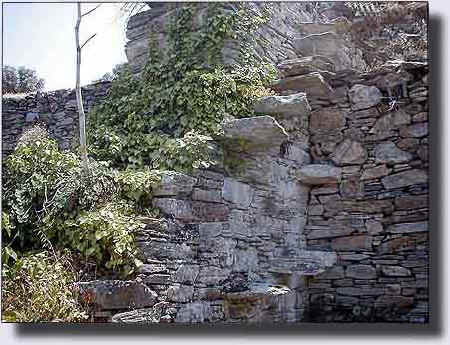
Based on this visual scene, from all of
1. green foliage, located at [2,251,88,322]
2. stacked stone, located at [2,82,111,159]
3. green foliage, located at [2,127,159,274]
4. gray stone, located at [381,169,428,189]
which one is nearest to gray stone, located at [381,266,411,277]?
gray stone, located at [381,169,428,189]

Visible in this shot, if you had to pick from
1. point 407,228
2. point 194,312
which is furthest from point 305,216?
point 194,312

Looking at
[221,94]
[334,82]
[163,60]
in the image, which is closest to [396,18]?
[334,82]

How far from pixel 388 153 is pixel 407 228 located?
0.47 meters

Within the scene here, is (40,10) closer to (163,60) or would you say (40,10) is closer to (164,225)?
(163,60)

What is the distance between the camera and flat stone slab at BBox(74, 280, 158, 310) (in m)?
2.96

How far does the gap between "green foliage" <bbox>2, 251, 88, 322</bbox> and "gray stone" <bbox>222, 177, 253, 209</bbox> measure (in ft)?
3.10

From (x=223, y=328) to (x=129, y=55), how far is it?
1700 mm

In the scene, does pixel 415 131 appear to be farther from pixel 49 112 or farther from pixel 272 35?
pixel 49 112

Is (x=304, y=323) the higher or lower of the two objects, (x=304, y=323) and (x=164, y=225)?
the lower

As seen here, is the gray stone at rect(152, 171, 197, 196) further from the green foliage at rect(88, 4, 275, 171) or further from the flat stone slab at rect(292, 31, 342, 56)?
the flat stone slab at rect(292, 31, 342, 56)

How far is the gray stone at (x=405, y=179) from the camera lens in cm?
337

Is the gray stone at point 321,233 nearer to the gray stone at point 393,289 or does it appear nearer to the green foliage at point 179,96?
the gray stone at point 393,289

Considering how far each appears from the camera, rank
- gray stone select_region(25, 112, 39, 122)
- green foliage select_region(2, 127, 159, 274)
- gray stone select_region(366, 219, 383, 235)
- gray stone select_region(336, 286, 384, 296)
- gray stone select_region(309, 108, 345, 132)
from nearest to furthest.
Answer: green foliage select_region(2, 127, 159, 274)
gray stone select_region(25, 112, 39, 122)
gray stone select_region(336, 286, 384, 296)
gray stone select_region(366, 219, 383, 235)
gray stone select_region(309, 108, 345, 132)

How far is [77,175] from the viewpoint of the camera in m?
3.29
